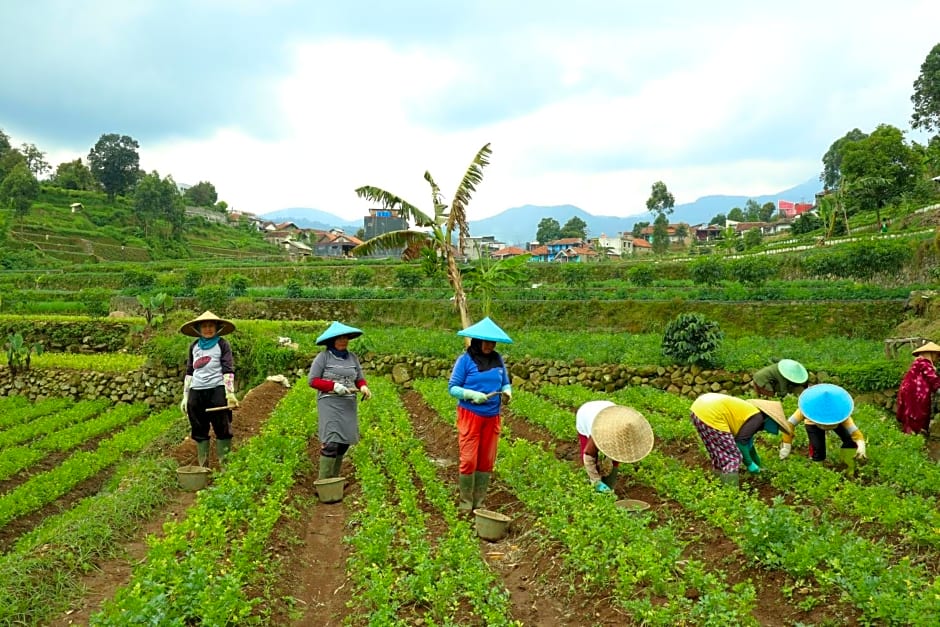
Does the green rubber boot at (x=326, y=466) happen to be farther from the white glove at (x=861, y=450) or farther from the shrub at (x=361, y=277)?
the shrub at (x=361, y=277)

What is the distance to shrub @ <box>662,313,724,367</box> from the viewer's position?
1370cm

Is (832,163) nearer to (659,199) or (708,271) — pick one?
(659,199)

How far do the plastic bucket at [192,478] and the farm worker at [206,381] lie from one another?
1.38ft

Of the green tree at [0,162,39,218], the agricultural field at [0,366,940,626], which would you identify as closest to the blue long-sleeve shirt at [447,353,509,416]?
the agricultural field at [0,366,940,626]

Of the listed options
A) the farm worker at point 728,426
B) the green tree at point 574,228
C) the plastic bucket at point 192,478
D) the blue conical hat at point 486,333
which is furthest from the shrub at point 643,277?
the green tree at point 574,228

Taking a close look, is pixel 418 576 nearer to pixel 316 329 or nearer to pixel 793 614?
pixel 793 614

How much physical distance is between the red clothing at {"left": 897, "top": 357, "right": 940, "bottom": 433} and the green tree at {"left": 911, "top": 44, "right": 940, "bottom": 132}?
5635 centimetres

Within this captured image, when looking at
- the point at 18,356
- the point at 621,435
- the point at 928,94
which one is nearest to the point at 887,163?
the point at 928,94

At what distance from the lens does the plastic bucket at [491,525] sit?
20.1 feet

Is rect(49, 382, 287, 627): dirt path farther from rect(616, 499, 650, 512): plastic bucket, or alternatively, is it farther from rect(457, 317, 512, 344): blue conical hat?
rect(616, 499, 650, 512): plastic bucket

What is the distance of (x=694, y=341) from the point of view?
1389 centimetres

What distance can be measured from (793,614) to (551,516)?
2183 millimetres

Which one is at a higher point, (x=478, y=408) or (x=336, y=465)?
(x=478, y=408)

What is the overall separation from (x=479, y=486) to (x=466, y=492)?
0.49 feet
